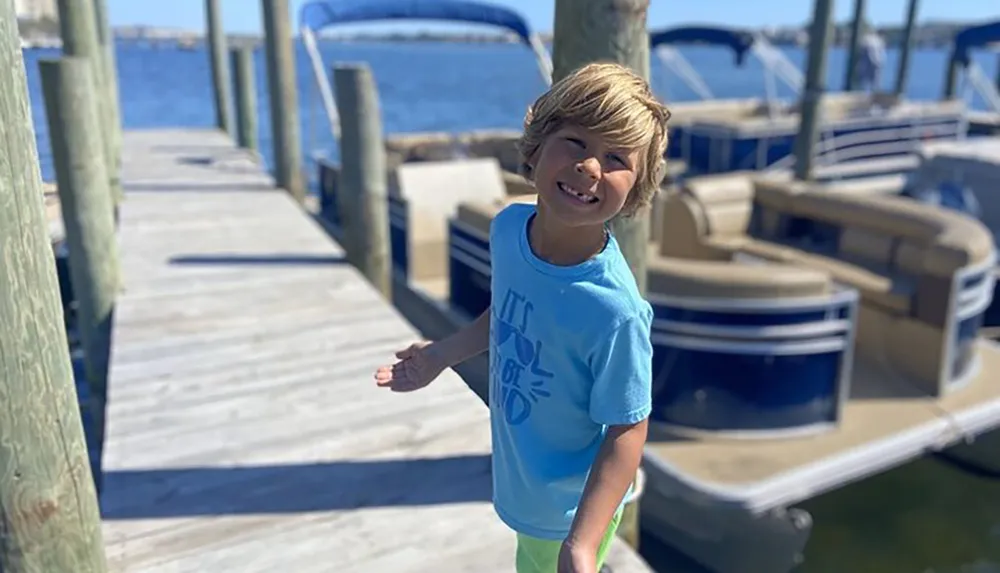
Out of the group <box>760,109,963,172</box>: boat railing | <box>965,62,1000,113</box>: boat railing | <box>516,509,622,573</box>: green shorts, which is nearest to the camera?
<box>516,509,622,573</box>: green shorts

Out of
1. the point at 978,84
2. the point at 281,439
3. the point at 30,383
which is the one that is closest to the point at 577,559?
the point at 30,383

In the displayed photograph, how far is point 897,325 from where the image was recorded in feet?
17.1

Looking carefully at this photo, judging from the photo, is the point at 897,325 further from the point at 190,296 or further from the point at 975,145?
the point at 975,145

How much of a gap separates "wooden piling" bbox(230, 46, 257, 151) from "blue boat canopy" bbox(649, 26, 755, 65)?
264 inches

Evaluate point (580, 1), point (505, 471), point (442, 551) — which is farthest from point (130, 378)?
point (505, 471)

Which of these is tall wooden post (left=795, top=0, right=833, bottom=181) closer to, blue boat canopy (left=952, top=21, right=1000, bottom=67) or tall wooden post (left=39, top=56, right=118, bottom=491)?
tall wooden post (left=39, top=56, right=118, bottom=491)

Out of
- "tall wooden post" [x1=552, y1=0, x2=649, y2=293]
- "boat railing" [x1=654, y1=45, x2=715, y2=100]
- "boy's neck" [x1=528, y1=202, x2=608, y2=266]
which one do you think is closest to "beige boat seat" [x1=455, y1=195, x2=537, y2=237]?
"tall wooden post" [x1=552, y1=0, x2=649, y2=293]

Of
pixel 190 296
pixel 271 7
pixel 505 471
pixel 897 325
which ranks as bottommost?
pixel 897 325

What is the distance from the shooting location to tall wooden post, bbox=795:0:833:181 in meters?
8.22

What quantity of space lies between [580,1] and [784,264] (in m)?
3.56

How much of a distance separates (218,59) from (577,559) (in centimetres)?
1116

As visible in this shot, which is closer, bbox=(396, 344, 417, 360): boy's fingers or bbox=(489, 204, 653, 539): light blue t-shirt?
bbox=(489, 204, 653, 539): light blue t-shirt

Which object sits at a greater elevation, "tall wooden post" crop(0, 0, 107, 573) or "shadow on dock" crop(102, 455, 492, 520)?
"tall wooden post" crop(0, 0, 107, 573)

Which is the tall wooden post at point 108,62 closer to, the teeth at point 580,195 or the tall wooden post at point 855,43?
the teeth at point 580,195
